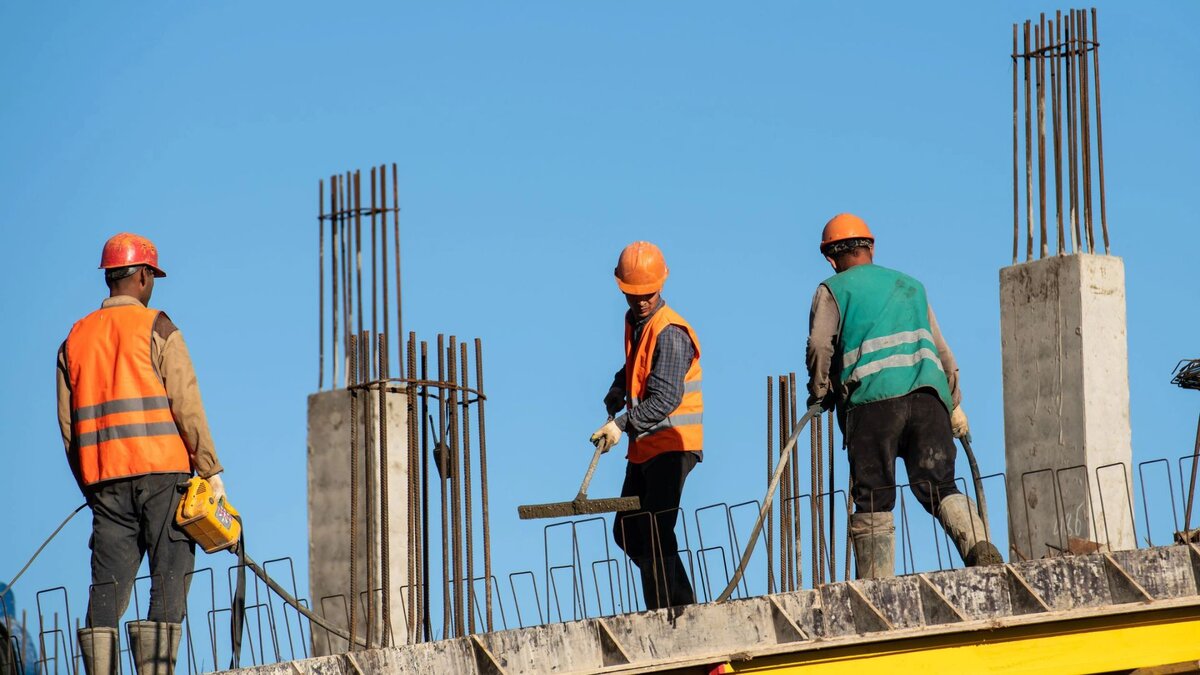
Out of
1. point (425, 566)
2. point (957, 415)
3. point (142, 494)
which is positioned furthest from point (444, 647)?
point (957, 415)

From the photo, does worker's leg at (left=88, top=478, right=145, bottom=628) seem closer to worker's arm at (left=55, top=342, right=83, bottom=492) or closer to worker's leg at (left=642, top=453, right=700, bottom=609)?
worker's arm at (left=55, top=342, right=83, bottom=492)

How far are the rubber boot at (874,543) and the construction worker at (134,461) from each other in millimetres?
3116

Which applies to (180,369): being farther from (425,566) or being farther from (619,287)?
(619,287)

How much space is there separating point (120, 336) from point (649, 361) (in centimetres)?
266

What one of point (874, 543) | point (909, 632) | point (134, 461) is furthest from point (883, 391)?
point (134, 461)

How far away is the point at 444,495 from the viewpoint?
9.09m

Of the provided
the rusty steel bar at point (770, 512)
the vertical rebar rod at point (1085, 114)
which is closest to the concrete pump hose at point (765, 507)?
the rusty steel bar at point (770, 512)

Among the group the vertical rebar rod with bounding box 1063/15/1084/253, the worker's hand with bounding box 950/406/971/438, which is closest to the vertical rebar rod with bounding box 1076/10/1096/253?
the vertical rebar rod with bounding box 1063/15/1084/253

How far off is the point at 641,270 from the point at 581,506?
1.35 m

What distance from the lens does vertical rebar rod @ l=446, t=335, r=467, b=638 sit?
882cm

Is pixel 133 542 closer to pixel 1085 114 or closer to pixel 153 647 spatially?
pixel 153 647

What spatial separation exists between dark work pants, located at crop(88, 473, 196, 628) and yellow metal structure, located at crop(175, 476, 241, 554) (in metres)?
0.05

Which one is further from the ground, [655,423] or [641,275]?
[641,275]

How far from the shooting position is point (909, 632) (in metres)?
8.52
